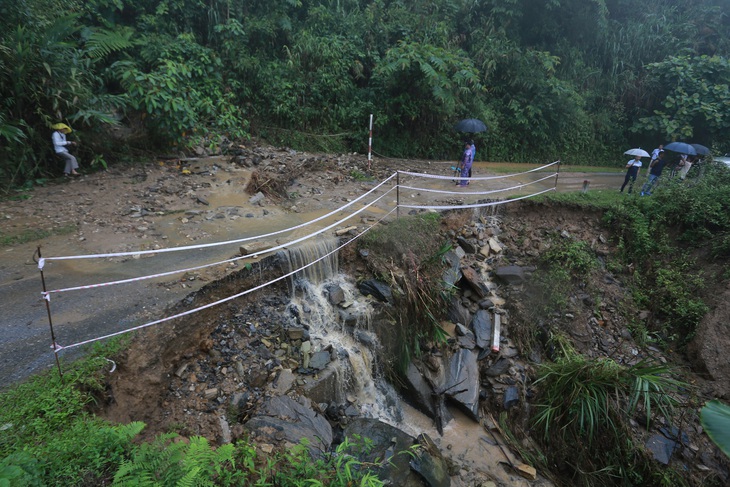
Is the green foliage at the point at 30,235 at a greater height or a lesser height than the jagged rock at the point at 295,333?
greater

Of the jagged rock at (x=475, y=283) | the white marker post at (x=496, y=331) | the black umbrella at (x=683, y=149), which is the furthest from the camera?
the black umbrella at (x=683, y=149)

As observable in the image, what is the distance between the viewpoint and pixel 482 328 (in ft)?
24.9

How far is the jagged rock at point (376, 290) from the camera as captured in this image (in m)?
6.82

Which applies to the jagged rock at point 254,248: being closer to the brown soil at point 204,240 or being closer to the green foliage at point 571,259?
the brown soil at point 204,240

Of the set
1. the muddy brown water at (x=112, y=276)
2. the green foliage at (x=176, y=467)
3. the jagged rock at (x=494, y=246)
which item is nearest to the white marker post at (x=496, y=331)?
the jagged rock at (x=494, y=246)

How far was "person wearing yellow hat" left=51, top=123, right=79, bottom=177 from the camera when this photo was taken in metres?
7.91

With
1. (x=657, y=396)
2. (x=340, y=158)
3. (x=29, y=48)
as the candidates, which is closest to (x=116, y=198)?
(x=29, y=48)

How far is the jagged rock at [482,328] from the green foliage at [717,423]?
4.22 metres

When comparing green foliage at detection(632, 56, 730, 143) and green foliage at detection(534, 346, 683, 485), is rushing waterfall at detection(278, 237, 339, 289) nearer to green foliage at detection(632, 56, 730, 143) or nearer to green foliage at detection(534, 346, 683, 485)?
green foliage at detection(534, 346, 683, 485)

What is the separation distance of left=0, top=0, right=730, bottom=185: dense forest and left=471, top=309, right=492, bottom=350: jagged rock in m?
6.91

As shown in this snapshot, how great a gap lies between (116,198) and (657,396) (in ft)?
31.5

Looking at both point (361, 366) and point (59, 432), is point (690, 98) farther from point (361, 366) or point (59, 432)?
point (59, 432)

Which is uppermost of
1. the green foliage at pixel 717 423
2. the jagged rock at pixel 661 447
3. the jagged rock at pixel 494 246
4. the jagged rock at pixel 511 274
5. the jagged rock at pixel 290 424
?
the green foliage at pixel 717 423

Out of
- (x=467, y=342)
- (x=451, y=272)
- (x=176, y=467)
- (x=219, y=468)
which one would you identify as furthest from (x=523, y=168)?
(x=176, y=467)
